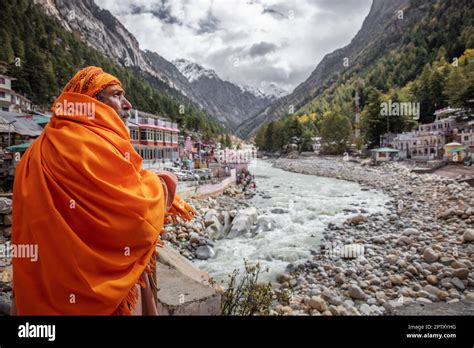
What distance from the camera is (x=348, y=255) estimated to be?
614 cm

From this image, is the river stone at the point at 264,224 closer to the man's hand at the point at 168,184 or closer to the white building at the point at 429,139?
the man's hand at the point at 168,184

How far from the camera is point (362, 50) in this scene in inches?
5157

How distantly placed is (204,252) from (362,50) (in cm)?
15374

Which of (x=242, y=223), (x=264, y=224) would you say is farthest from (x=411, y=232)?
(x=242, y=223)

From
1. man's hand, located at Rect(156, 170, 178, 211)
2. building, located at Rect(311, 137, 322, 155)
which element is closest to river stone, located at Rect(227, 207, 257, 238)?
man's hand, located at Rect(156, 170, 178, 211)

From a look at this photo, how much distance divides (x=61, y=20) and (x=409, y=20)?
410ft

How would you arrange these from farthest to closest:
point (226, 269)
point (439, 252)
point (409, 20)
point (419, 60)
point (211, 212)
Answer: point (409, 20), point (419, 60), point (211, 212), point (226, 269), point (439, 252)

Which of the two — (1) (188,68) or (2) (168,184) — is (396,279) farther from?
(1) (188,68)

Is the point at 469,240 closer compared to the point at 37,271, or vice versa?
the point at 37,271

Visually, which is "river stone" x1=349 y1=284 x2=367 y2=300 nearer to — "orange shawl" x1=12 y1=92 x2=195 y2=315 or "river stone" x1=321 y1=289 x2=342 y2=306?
"river stone" x1=321 y1=289 x2=342 y2=306

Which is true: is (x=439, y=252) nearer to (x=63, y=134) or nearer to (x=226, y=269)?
(x=226, y=269)
